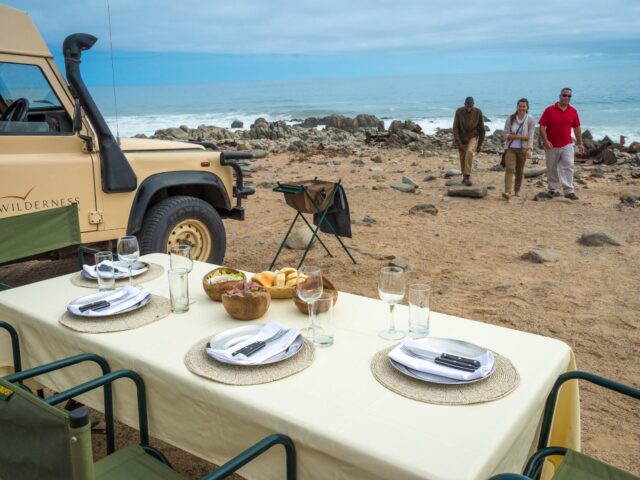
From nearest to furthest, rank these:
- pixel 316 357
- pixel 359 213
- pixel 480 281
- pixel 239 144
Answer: pixel 316 357 → pixel 480 281 → pixel 359 213 → pixel 239 144

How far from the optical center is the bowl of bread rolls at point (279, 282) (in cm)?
269

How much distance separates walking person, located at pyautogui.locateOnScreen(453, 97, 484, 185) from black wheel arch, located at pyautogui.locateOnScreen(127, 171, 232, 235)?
6.69 metres

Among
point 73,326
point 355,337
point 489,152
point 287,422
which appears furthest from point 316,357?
point 489,152

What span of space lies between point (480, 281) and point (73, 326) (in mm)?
4634

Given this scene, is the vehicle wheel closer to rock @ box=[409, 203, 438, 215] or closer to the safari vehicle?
the safari vehicle

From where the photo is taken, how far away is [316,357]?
6.88 ft

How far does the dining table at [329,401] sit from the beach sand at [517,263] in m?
1.08

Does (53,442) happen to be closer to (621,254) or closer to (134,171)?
(134,171)

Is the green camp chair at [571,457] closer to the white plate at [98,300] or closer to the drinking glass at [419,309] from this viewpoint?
the drinking glass at [419,309]

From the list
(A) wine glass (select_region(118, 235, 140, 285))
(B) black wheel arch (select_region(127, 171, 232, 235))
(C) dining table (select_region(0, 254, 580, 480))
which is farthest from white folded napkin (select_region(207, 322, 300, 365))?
(B) black wheel arch (select_region(127, 171, 232, 235))

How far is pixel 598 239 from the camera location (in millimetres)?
7422

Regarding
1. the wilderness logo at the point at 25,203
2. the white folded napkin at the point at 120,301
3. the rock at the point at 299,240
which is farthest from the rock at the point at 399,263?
the white folded napkin at the point at 120,301

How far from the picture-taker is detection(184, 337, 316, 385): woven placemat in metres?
1.93

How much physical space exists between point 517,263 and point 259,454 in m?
5.68
